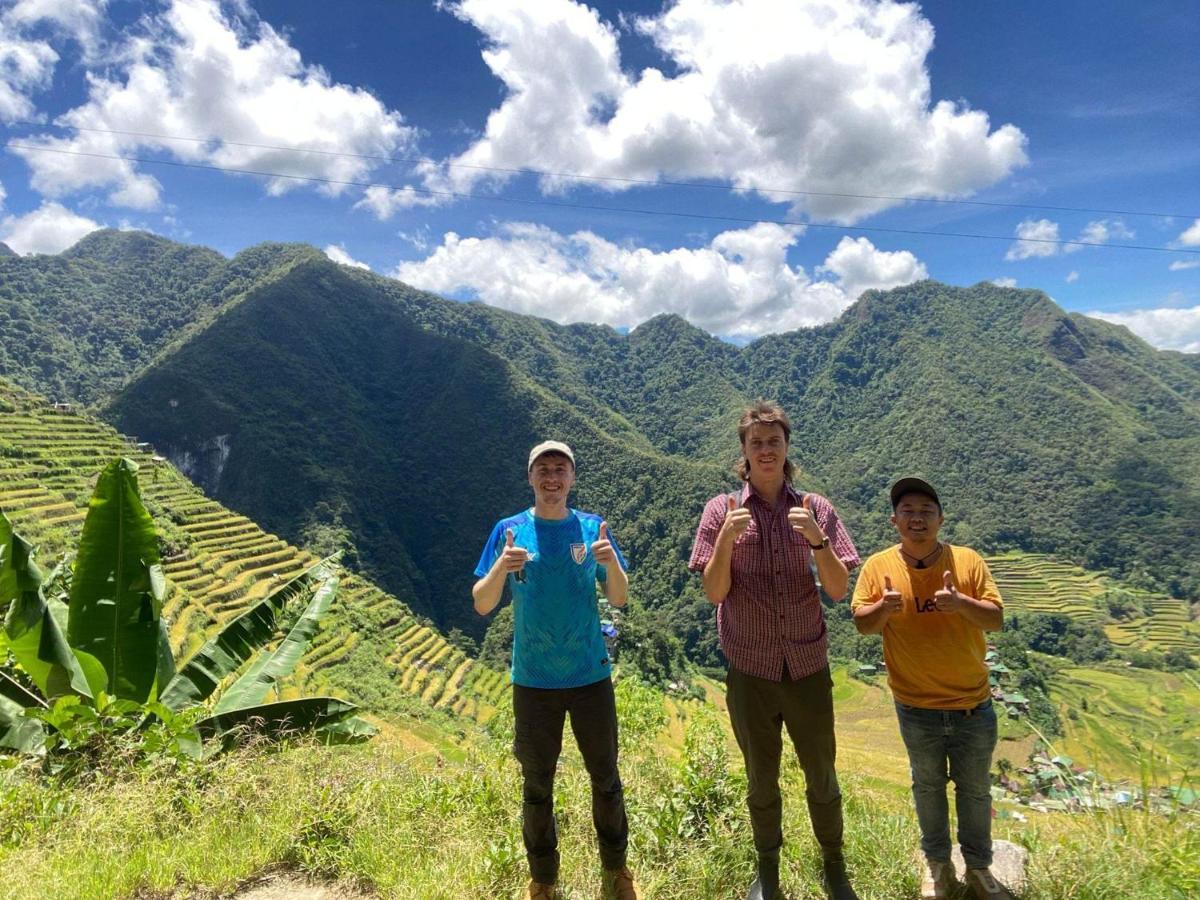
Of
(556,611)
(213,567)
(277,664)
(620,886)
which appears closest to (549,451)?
(556,611)

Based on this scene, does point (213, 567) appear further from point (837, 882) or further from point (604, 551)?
point (837, 882)

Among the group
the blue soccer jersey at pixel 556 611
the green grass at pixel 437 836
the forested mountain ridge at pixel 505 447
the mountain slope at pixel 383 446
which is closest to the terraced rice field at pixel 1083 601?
the forested mountain ridge at pixel 505 447

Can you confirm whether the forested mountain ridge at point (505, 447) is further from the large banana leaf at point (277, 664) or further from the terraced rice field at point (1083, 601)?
the large banana leaf at point (277, 664)

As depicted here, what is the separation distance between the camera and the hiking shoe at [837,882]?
2420 mm

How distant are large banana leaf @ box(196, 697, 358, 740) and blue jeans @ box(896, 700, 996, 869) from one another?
3.29 m

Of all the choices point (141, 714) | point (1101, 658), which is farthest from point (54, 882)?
point (1101, 658)

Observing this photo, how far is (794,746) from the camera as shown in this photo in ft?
8.05

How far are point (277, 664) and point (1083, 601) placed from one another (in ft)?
306

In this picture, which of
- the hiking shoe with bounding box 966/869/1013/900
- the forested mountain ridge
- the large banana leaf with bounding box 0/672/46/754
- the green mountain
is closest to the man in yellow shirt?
the hiking shoe with bounding box 966/869/1013/900

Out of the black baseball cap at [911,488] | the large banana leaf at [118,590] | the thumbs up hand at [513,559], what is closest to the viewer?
the thumbs up hand at [513,559]

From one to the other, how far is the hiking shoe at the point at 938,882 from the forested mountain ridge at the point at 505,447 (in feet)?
224

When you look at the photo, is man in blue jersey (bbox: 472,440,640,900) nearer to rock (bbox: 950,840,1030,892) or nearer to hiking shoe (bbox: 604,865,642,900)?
hiking shoe (bbox: 604,865,642,900)

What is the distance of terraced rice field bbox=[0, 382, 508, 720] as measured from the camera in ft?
77.9

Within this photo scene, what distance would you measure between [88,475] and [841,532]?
40367mm
